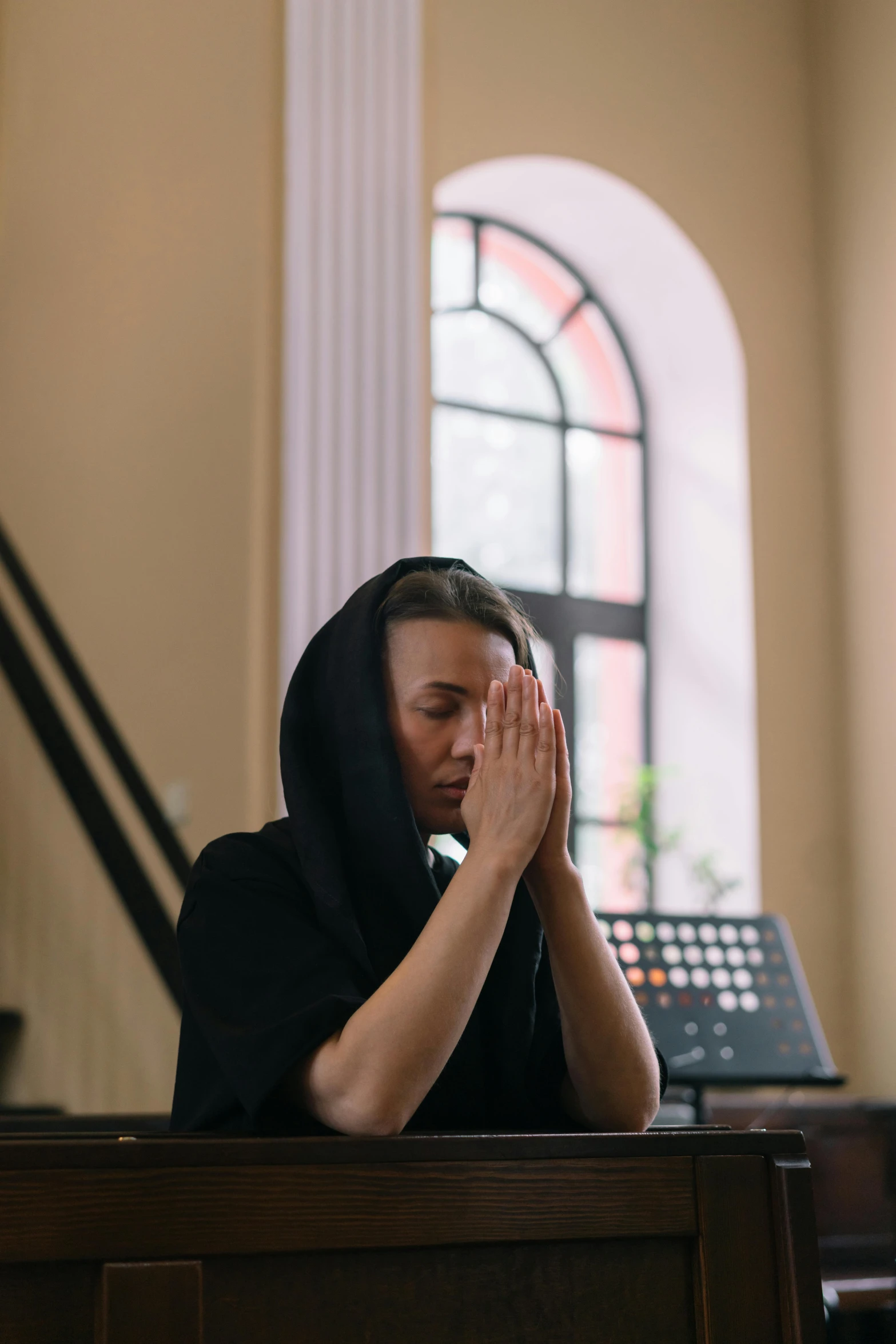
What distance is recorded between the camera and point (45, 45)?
12.7 ft

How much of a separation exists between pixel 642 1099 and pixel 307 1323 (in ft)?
1.67

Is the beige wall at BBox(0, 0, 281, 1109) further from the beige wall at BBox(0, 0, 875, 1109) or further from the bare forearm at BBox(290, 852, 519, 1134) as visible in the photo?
the bare forearm at BBox(290, 852, 519, 1134)

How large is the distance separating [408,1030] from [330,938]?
17 cm

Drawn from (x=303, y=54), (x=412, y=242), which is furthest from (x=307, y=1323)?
(x=303, y=54)

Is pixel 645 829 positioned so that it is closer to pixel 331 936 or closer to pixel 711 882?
pixel 711 882

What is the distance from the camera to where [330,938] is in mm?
1329

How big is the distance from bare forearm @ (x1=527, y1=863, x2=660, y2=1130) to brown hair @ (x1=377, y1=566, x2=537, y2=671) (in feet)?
0.89

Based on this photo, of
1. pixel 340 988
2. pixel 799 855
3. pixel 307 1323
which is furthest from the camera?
pixel 799 855

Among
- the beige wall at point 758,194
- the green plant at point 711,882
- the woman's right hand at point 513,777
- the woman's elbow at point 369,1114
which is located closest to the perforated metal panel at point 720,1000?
the woman's right hand at point 513,777

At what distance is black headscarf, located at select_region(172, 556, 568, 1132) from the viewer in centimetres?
123

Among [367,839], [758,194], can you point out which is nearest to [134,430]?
[367,839]

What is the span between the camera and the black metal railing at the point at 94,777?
2.95 metres

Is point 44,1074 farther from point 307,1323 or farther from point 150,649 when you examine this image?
point 307,1323

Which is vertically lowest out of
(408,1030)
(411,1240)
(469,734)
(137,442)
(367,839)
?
(411,1240)
